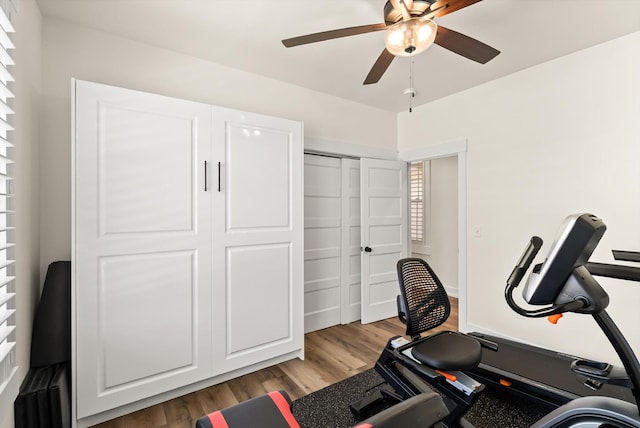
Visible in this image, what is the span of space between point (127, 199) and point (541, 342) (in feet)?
11.7

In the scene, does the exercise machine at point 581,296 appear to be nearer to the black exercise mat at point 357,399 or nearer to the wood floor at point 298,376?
the black exercise mat at point 357,399

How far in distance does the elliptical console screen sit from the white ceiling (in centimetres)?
170

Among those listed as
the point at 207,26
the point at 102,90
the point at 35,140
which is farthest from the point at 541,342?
the point at 35,140

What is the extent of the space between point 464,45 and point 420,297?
5.04 ft

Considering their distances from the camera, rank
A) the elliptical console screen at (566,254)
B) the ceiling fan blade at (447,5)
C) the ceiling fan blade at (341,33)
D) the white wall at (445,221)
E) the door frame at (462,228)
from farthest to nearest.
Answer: the white wall at (445,221)
the door frame at (462,228)
the ceiling fan blade at (341,33)
the ceiling fan blade at (447,5)
the elliptical console screen at (566,254)

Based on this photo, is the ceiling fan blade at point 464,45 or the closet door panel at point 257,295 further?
the closet door panel at point 257,295

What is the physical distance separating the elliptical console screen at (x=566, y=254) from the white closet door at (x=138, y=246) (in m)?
2.01

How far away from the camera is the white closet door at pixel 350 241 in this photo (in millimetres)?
3582

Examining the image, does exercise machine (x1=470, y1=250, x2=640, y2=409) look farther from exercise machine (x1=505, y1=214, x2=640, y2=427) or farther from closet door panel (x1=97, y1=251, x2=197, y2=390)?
closet door panel (x1=97, y1=251, x2=197, y2=390)

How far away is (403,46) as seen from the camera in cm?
159

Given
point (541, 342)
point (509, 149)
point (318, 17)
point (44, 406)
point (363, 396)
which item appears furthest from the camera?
point (509, 149)

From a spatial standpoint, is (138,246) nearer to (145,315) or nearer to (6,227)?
(145,315)

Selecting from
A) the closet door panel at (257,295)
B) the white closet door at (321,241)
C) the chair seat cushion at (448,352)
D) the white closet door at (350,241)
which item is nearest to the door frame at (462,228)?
the white closet door at (350,241)

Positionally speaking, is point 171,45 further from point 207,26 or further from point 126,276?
point 126,276
